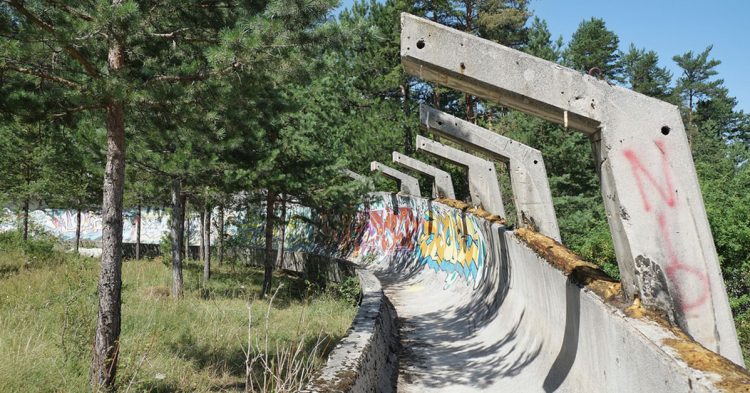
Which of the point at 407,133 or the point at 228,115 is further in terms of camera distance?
the point at 407,133

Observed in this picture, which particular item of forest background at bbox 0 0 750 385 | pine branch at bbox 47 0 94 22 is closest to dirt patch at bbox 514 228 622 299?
forest background at bbox 0 0 750 385

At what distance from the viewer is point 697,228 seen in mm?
4082

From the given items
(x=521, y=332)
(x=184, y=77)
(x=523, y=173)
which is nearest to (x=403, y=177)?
(x=523, y=173)

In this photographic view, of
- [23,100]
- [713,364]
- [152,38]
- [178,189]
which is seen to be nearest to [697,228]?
[713,364]

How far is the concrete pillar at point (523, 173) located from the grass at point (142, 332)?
389cm

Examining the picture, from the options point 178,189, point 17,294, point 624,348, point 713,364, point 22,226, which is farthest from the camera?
point 22,226

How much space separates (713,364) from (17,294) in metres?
11.8

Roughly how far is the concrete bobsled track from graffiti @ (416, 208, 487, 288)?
48mm

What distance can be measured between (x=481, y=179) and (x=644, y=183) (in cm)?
778

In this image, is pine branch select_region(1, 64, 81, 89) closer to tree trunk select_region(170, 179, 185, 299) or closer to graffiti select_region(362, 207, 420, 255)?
tree trunk select_region(170, 179, 185, 299)

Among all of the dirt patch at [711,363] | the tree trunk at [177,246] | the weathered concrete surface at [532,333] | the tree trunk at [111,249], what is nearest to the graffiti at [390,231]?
the weathered concrete surface at [532,333]

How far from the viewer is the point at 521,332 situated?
667 cm

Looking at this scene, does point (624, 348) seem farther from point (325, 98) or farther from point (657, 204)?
point (325, 98)

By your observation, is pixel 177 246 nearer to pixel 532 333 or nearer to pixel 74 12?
A: pixel 74 12
